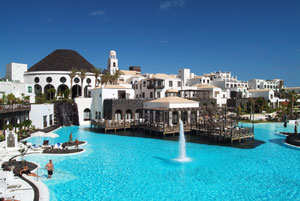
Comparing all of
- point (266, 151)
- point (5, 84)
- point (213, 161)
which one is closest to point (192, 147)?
point (213, 161)

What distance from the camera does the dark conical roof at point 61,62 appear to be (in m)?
67.5

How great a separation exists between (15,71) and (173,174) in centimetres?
5922

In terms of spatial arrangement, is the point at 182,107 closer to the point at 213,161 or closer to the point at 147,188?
the point at 213,161

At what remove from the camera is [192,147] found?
91.1ft

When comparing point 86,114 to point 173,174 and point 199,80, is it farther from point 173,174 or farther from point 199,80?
point 199,80

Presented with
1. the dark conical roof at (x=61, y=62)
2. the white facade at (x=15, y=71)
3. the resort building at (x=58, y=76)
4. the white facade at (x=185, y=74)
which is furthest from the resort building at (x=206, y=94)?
the white facade at (x=15, y=71)

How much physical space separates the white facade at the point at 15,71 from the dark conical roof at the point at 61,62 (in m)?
3.15


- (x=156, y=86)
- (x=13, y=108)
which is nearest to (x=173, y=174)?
(x=13, y=108)

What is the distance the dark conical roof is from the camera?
67500 mm

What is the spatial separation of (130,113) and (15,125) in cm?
2102

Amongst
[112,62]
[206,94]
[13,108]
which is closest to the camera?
[13,108]

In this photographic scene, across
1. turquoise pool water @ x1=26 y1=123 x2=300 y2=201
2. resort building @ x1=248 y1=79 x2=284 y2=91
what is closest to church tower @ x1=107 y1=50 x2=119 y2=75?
turquoise pool water @ x1=26 y1=123 x2=300 y2=201

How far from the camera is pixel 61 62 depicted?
69.8m

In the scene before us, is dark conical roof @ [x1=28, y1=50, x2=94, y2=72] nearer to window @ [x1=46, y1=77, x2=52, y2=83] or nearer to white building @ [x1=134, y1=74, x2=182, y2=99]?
window @ [x1=46, y1=77, x2=52, y2=83]
